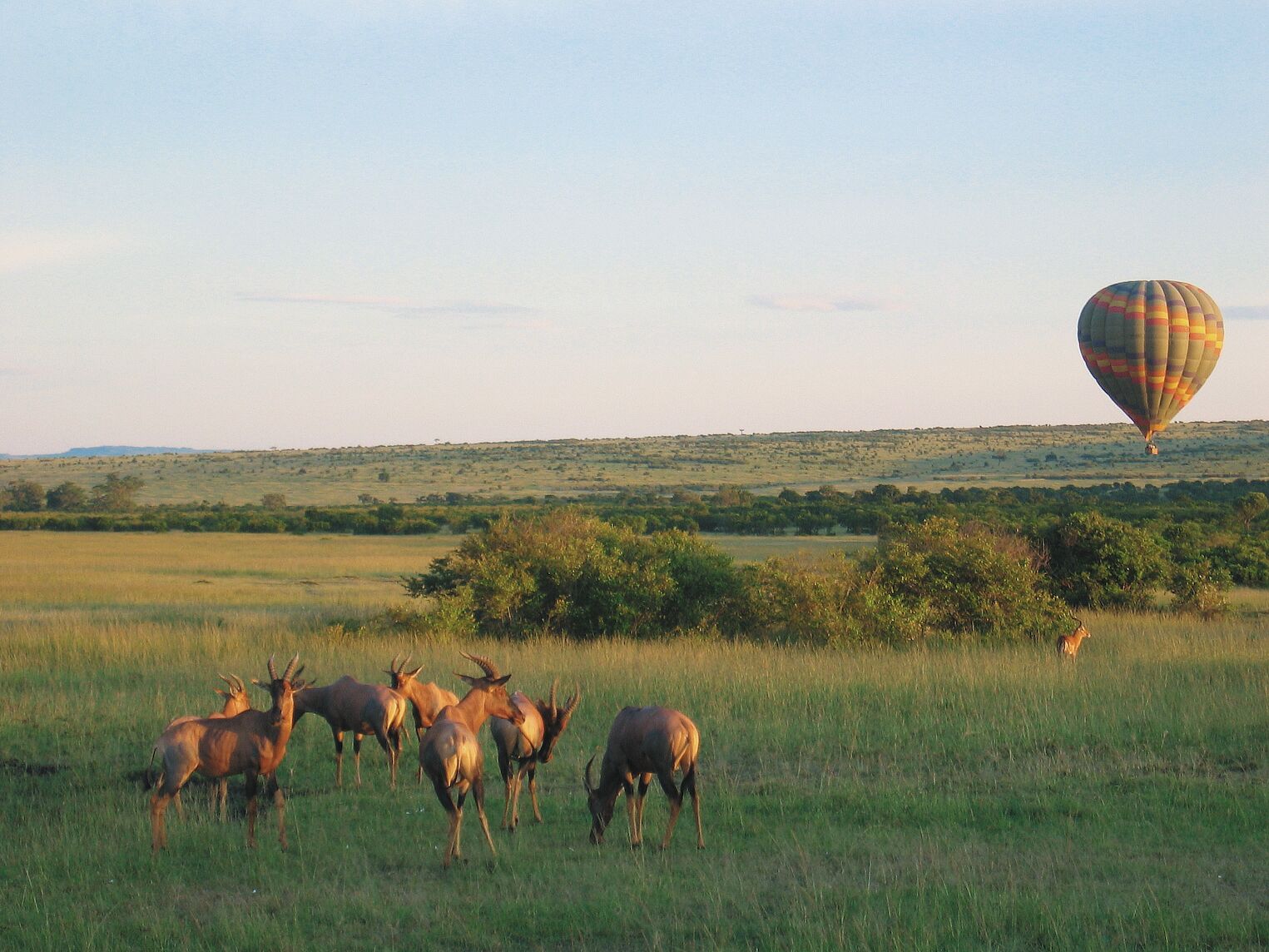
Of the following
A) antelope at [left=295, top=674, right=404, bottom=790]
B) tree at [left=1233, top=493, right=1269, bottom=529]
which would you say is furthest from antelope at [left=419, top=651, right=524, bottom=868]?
tree at [left=1233, top=493, right=1269, bottom=529]

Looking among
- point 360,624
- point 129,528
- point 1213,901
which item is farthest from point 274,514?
point 1213,901

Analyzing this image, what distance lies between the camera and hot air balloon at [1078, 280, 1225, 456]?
36219 mm

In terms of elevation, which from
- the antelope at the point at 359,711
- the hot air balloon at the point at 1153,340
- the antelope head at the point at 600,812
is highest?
the hot air balloon at the point at 1153,340

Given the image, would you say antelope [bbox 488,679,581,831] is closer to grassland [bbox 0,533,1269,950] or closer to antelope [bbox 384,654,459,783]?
grassland [bbox 0,533,1269,950]

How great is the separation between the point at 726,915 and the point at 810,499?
240 feet

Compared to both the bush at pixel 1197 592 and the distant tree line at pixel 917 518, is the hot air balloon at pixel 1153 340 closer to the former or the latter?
the distant tree line at pixel 917 518

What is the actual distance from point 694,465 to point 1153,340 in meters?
93.5

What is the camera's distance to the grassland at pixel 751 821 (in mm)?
7609

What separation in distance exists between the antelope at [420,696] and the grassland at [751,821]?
0.63 m

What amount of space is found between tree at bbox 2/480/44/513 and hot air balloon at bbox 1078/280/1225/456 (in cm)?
7266

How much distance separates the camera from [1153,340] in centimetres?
3631

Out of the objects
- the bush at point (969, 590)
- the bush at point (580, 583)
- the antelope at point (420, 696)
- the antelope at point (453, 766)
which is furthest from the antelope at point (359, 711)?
the bush at point (969, 590)

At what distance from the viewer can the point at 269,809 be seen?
10.4m

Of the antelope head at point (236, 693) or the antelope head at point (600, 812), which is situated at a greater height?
the antelope head at point (236, 693)
